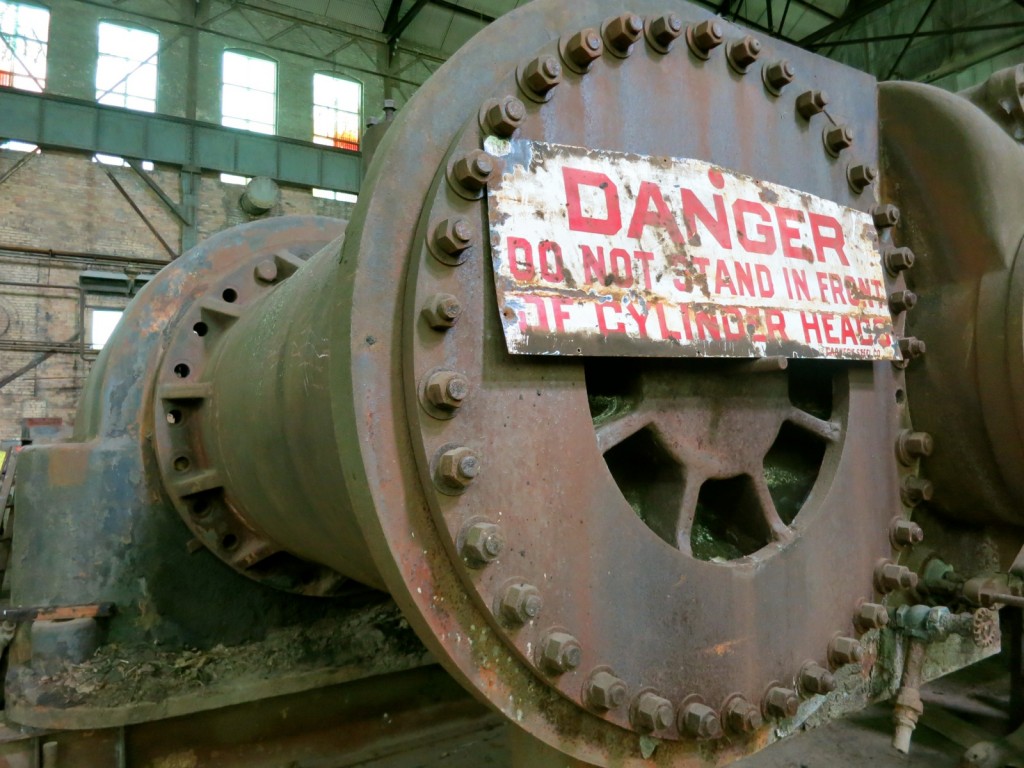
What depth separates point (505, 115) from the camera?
104 cm

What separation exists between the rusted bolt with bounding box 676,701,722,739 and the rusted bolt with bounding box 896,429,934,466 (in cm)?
77

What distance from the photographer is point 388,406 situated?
3.14ft

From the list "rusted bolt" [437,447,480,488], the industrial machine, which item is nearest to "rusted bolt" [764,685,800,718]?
the industrial machine

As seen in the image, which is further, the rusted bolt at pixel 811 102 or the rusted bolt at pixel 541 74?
the rusted bolt at pixel 811 102

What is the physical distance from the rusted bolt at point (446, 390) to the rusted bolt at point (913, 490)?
1124mm

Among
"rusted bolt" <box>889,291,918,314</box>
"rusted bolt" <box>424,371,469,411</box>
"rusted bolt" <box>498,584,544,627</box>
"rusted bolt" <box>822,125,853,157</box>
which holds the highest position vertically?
"rusted bolt" <box>822,125,853,157</box>

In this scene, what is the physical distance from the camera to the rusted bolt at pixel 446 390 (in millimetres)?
944

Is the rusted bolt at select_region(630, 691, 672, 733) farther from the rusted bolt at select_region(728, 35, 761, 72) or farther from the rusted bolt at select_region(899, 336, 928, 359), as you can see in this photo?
the rusted bolt at select_region(728, 35, 761, 72)

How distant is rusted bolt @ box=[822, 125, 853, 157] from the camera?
1467 millimetres

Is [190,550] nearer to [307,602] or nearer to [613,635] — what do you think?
[307,602]

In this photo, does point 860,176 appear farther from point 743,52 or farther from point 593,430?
point 593,430

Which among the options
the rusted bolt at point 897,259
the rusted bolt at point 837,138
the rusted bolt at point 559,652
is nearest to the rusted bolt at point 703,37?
the rusted bolt at point 837,138

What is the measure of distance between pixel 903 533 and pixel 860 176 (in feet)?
2.44

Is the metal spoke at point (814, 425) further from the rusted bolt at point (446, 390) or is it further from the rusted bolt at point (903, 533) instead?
the rusted bolt at point (446, 390)
